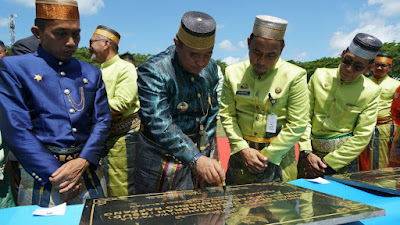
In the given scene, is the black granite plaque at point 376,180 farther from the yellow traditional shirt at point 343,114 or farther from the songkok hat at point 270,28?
the songkok hat at point 270,28

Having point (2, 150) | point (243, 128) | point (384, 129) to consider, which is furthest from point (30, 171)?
point (384, 129)

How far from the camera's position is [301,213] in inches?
48.3

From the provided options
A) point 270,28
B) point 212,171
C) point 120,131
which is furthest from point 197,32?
point 120,131

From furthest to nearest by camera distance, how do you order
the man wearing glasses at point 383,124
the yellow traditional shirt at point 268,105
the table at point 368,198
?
the man wearing glasses at point 383,124 < the yellow traditional shirt at point 268,105 < the table at point 368,198

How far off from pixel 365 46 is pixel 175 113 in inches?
64.0

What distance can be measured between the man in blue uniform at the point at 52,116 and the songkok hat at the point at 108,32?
1728 millimetres

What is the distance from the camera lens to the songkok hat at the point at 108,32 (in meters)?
3.38

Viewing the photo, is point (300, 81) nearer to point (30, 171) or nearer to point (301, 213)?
point (301, 213)

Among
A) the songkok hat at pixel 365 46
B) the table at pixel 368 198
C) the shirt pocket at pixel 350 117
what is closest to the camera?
the table at pixel 368 198

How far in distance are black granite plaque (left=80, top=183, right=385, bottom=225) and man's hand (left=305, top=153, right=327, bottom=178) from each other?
1.08 m

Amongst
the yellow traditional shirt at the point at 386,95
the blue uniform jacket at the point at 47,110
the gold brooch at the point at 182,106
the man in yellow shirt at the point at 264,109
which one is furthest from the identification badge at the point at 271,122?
the yellow traditional shirt at the point at 386,95

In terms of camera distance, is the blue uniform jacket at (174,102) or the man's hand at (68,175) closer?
the man's hand at (68,175)

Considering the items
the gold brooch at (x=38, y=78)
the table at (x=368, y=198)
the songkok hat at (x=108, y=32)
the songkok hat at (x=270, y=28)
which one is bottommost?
the table at (x=368, y=198)

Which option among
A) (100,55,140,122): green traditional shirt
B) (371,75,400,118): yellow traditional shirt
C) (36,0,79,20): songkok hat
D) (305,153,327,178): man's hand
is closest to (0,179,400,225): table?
(305,153,327,178): man's hand
